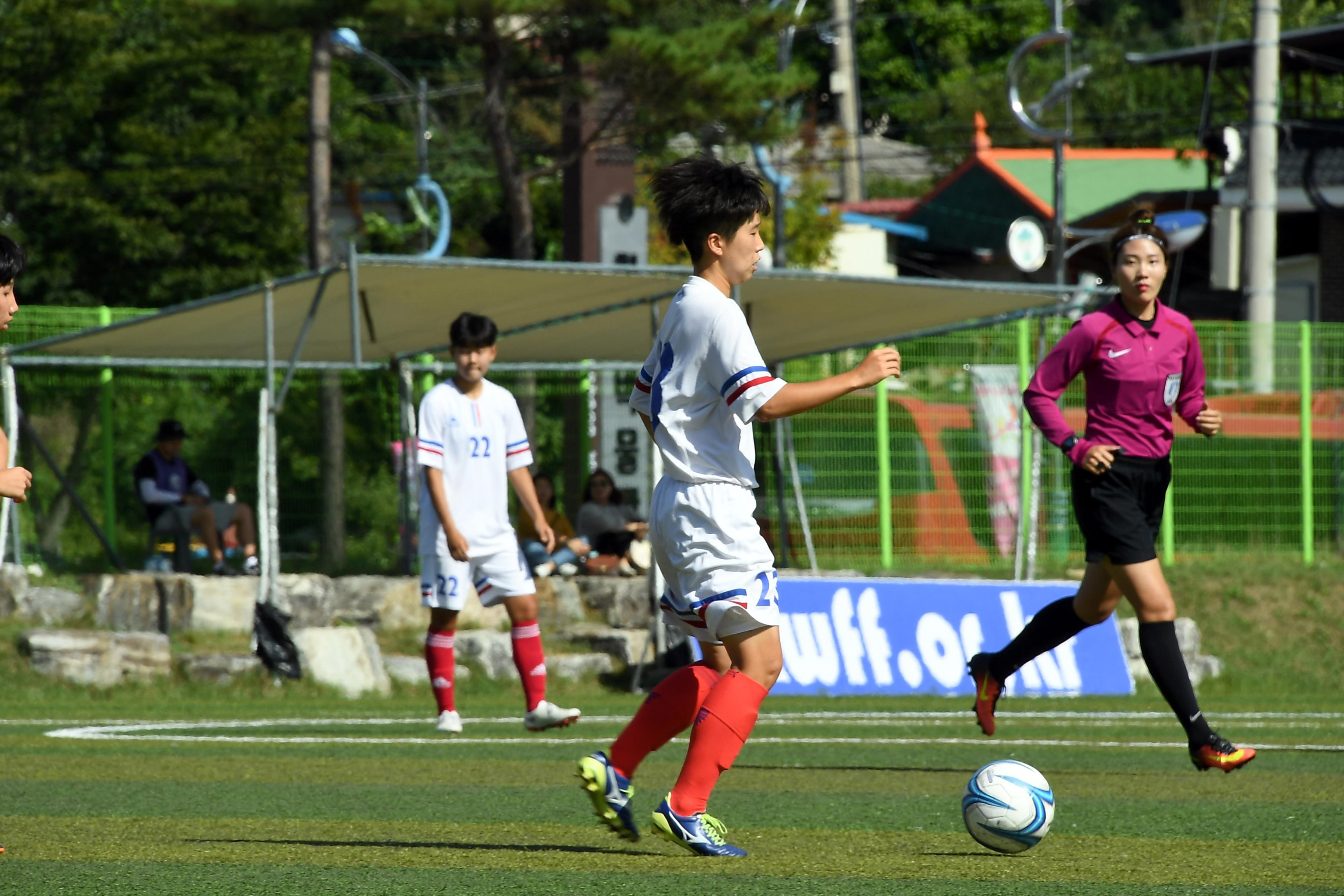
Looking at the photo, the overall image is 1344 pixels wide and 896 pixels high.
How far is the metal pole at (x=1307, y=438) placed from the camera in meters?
16.4

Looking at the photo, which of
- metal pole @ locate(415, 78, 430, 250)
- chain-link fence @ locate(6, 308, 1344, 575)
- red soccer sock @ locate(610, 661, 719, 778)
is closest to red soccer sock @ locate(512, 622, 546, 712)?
red soccer sock @ locate(610, 661, 719, 778)

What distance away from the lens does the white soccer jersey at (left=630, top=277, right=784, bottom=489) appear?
187 inches

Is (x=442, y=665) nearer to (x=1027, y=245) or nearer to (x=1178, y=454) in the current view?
(x=1178, y=454)

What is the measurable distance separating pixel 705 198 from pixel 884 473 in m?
11.3

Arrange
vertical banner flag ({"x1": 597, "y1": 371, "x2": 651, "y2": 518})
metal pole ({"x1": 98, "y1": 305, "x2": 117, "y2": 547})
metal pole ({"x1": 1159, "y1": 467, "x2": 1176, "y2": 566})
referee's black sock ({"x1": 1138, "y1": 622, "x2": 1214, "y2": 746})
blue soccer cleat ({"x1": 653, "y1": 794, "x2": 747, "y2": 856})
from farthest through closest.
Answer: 1. vertical banner flag ({"x1": 597, "y1": 371, "x2": 651, "y2": 518})
2. metal pole ({"x1": 1159, "y1": 467, "x2": 1176, "y2": 566})
3. metal pole ({"x1": 98, "y1": 305, "x2": 117, "y2": 547})
4. referee's black sock ({"x1": 1138, "y1": 622, "x2": 1214, "y2": 746})
5. blue soccer cleat ({"x1": 653, "y1": 794, "x2": 747, "y2": 856})

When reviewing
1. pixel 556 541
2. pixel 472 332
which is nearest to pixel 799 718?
pixel 472 332

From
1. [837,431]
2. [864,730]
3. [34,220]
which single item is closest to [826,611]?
[864,730]

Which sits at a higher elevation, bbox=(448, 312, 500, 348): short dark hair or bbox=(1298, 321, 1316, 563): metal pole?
bbox=(448, 312, 500, 348): short dark hair

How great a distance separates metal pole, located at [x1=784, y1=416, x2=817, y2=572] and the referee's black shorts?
9177 millimetres

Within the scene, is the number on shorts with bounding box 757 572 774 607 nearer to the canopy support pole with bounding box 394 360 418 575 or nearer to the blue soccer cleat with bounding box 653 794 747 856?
the blue soccer cleat with bounding box 653 794 747 856

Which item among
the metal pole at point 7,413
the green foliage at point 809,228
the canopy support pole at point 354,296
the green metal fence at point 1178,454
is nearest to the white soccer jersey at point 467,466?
the canopy support pole at point 354,296

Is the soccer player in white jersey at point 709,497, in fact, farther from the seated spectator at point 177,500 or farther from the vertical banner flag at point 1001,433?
the vertical banner flag at point 1001,433

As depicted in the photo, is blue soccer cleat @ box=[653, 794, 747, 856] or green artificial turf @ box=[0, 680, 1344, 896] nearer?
green artificial turf @ box=[0, 680, 1344, 896]

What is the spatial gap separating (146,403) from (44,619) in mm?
3077
